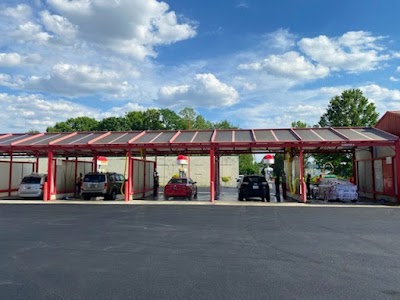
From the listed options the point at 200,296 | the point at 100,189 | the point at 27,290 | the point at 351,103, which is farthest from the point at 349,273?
the point at 351,103

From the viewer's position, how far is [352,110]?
36.2 m

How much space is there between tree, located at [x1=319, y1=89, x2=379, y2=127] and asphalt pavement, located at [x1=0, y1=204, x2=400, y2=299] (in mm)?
25595

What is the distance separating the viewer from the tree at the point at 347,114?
1393 inches

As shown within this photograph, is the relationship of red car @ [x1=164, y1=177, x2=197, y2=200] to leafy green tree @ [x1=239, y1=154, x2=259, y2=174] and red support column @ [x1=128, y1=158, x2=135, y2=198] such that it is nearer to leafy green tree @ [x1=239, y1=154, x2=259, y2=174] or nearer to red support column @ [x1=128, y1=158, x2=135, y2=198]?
red support column @ [x1=128, y1=158, x2=135, y2=198]

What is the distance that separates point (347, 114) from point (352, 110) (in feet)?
1.96

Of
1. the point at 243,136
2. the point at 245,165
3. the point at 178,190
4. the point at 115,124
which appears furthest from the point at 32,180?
the point at 245,165

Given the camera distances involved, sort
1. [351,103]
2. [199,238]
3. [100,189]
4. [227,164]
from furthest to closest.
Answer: [227,164]
[351,103]
[100,189]
[199,238]

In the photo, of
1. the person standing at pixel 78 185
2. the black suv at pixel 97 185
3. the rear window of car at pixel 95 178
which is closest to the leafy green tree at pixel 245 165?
the person standing at pixel 78 185

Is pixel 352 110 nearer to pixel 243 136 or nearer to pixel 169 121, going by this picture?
pixel 243 136

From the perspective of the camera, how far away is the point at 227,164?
45188mm

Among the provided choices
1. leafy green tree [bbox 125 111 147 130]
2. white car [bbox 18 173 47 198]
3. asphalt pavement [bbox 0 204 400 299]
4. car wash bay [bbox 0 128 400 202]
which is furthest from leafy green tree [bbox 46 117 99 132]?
asphalt pavement [bbox 0 204 400 299]

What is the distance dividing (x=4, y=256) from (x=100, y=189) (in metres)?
14.3

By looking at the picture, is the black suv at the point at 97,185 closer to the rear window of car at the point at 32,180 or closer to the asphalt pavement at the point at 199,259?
the rear window of car at the point at 32,180

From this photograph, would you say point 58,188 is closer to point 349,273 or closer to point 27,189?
point 27,189
